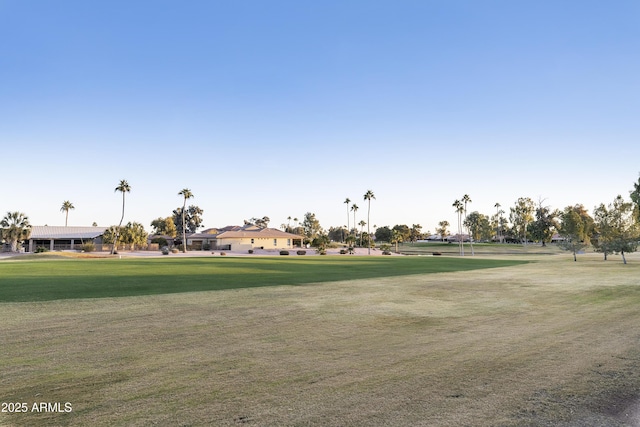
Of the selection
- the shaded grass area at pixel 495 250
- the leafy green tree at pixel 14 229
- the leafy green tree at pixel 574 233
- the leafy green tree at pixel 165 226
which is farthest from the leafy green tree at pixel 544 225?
the leafy green tree at pixel 14 229

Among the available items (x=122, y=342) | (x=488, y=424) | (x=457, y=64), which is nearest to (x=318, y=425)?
(x=488, y=424)

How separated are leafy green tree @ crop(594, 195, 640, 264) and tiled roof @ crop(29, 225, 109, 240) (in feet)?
292

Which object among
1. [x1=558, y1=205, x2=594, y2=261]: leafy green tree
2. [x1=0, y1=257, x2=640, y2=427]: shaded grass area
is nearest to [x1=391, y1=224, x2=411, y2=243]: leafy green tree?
[x1=558, y1=205, x2=594, y2=261]: leafy green tree

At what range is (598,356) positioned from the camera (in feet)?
25.7

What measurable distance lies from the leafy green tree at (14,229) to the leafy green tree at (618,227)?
90.7 m

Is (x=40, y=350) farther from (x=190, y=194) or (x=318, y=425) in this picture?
(x=190, y=194)

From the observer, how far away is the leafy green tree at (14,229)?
69.8m

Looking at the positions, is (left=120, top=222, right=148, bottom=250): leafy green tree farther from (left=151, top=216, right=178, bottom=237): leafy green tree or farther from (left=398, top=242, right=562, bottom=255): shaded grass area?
(left=398, top=242, right=562, bottom=255): shaded grass area

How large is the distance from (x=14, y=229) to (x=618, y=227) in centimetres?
9261

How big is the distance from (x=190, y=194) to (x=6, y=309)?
83.9 m

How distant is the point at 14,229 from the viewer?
230 feet

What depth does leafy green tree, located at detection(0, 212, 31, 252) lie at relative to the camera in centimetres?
6975

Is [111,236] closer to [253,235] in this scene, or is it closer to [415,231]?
[253,235]

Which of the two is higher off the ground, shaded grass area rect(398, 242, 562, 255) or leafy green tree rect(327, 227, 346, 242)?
leafy green tree rect(327, 227, 346, 242)
